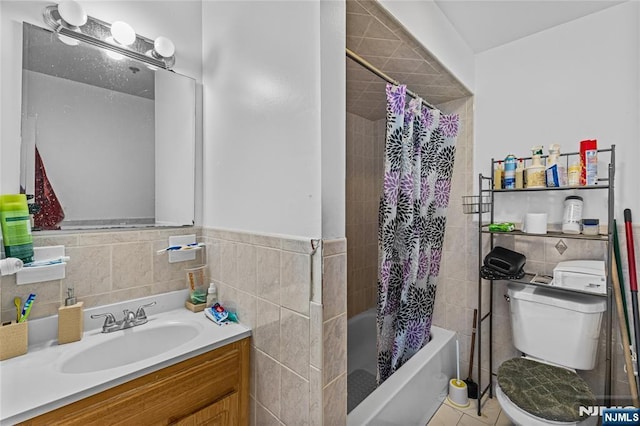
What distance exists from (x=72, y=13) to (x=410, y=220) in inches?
69.7

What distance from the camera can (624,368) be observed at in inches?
57.2

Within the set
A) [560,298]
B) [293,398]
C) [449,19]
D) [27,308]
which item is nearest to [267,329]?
[293,398]

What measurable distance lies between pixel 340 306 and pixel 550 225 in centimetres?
150

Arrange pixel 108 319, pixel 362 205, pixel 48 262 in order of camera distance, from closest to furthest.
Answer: pixel 48 262 < pixel 108 319 < pixel 362 205

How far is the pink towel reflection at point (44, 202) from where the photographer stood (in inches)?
43.1

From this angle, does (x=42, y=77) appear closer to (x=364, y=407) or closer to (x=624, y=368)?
(x=364, y=407)

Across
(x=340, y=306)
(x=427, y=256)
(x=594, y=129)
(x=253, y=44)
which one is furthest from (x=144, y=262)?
(x=594, y=129)

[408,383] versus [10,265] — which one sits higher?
[10,265]

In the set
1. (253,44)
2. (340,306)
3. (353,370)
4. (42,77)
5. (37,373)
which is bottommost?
(353,370)

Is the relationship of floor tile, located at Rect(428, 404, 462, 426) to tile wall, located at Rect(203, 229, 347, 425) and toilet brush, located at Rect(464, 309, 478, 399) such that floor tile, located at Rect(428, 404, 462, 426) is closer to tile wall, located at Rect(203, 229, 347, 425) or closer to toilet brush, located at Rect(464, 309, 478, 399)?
toilet brush, located at Rect(464, 309, 478, 399)

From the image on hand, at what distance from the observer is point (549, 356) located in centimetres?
152

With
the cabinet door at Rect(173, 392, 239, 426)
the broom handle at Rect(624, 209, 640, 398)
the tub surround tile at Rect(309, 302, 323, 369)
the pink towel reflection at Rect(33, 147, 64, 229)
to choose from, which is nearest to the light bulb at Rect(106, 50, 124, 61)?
the pink towel reflection at Rect(33, 147, 64, 229)

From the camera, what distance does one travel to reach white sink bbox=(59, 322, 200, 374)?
104cm

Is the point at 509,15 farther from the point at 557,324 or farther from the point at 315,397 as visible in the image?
the point at 315,397
